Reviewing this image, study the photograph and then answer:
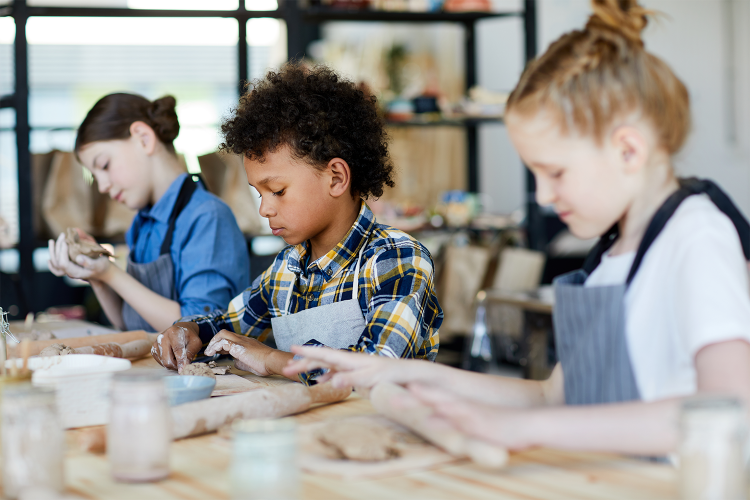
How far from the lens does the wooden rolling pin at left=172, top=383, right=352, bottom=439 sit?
3.36ft

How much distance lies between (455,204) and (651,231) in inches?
121

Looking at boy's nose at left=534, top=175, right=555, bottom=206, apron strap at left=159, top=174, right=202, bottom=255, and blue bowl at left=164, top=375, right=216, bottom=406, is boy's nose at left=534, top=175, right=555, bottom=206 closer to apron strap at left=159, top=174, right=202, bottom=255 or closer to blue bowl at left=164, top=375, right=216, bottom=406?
blue bowl at left=164, top=375, right=216, bottom=406

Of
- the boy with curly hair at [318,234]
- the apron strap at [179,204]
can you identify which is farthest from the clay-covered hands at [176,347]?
the apron strap at [179,204]

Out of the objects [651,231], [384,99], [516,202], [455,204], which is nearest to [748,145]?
[516,202]

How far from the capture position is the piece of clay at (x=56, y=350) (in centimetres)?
143

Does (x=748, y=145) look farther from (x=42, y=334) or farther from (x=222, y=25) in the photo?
(x=42, y=334)

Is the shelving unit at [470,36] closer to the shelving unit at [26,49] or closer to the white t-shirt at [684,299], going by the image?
the shelving unit at [26,49]

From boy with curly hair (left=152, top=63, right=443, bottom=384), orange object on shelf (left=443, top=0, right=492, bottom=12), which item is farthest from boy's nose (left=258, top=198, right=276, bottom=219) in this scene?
orange object on shelf (left=443, top=0, right=492, bottom=12)

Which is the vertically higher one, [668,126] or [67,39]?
[67,39]

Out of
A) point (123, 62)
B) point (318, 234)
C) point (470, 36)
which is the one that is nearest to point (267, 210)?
point (318, 234)

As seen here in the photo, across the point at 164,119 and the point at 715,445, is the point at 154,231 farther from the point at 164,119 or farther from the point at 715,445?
the point at 715,445

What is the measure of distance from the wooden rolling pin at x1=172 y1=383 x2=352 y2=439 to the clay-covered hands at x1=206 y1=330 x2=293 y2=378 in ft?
0.88

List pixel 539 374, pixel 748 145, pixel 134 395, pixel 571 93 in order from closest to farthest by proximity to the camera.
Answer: pixel 134 395, pixel 571 93, pixel 539 374, pixel 748 145

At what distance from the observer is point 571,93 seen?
3.14 feet
